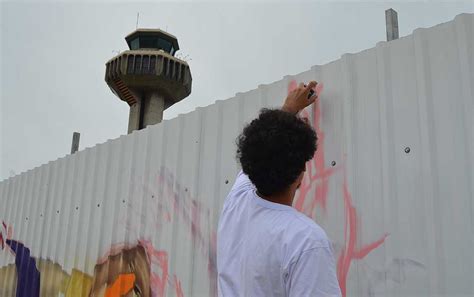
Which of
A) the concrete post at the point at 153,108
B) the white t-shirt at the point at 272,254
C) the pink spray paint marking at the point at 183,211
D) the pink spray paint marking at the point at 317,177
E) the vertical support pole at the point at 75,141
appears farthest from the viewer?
the concrete post at the point at 153,108

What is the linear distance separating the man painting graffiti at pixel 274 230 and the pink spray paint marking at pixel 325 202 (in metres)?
0.75

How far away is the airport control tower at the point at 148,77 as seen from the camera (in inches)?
1163

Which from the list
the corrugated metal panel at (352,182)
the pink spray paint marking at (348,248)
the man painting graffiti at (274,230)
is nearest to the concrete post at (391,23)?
the corrugated metal panel at (352,182)

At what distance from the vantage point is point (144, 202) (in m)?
3.23

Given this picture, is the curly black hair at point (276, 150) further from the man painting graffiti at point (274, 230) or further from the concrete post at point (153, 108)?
the concrete post at point (153, 108)

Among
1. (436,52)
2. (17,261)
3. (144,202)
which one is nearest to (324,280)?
(436,52)

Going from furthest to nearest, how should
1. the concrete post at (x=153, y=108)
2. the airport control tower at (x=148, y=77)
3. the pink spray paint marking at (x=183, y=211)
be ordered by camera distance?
the airport control tower at (x=148, y=77), the concrete post at (x=153, y=108), the pink spray paint marking at (x=183, y=211)

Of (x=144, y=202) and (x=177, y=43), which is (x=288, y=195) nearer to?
(x=144, y=202)

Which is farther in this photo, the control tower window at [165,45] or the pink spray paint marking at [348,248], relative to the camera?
the control tower window at [165,45]

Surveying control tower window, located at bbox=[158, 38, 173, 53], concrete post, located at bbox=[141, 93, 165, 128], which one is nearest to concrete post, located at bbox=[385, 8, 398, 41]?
concrete post, located at bbox=[141, 93, 165, 128]

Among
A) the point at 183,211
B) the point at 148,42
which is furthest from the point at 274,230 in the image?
the point at 148,42

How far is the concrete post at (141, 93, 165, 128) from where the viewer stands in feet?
92.4

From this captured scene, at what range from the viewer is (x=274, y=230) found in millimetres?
1278

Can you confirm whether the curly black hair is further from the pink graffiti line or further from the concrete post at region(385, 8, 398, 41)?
the pink graffiti line
